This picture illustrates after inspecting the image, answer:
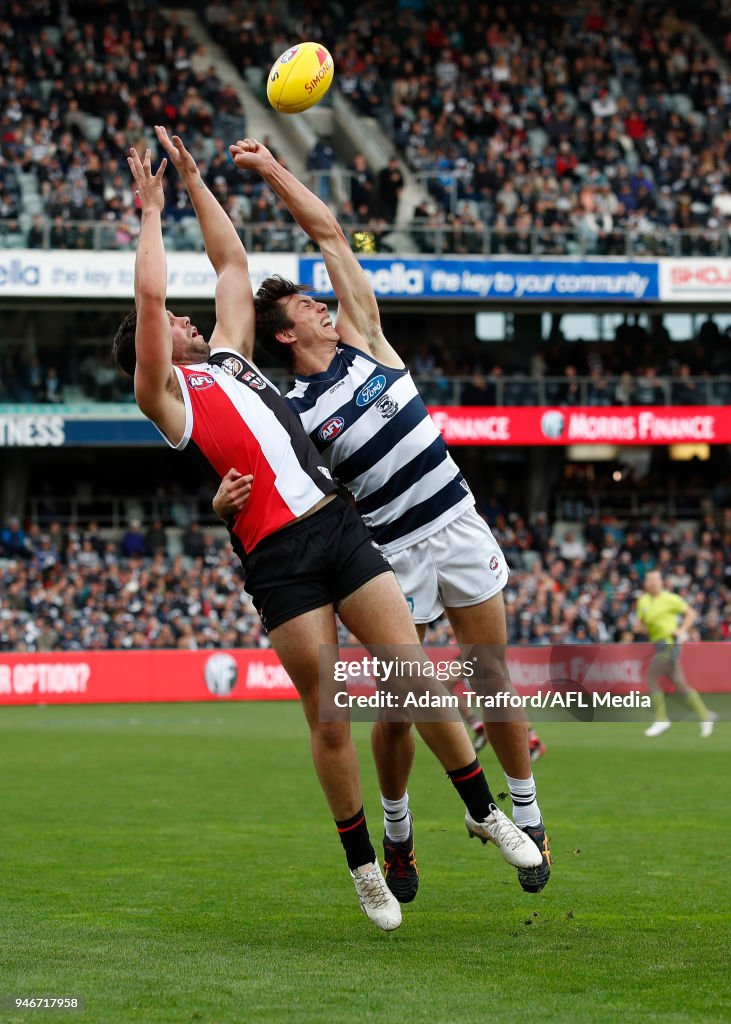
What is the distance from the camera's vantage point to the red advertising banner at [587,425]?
31.1 metres

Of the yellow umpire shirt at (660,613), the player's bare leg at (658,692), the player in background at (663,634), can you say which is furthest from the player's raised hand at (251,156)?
the yellow umpire shirt at (660,613)

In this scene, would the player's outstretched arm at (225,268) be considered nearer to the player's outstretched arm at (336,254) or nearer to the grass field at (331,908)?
the player's outstretched arm at (336,254)

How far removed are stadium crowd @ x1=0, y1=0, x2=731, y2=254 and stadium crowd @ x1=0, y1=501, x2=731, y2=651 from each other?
19.9 ft

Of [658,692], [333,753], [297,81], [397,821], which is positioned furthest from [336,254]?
[658,692]

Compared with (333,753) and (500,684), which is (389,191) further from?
(333,753)

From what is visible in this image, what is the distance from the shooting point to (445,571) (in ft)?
22.5

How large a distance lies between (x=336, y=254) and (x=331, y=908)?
316 cm

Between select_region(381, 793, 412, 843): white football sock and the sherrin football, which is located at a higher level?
the sherrin football

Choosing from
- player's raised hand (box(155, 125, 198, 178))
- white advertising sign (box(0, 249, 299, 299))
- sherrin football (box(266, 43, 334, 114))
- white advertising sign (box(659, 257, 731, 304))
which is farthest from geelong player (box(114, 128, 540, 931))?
white advertising sign (box(659, 257, 731, 304))

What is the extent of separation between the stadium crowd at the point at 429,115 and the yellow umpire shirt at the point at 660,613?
13.3 m

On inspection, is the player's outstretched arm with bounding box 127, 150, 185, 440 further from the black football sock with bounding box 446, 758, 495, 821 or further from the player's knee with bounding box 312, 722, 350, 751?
the black football sock with bounding box 446, 758, 495, 821

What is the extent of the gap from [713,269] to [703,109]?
5.36m

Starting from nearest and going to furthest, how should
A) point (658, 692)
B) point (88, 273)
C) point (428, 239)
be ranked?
point (658, 692) < point (88, 273) < point (428, 239)

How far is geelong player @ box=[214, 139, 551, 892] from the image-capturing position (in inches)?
265
